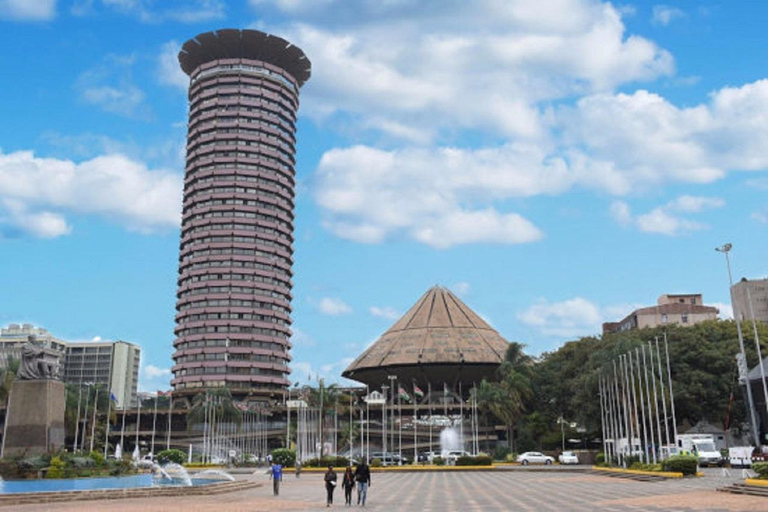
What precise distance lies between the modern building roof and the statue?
105 metres

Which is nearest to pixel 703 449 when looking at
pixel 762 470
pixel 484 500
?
pixel 762 470

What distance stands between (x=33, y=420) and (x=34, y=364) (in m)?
2.68

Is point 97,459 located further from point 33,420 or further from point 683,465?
point 683,465

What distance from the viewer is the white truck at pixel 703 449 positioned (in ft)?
185

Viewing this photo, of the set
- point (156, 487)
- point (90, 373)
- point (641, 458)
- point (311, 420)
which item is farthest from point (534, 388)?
point (90, 373)

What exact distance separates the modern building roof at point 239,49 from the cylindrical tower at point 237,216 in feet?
0.62

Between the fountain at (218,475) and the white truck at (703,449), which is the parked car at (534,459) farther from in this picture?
the fountain at (218,475)

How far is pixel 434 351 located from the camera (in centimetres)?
11188

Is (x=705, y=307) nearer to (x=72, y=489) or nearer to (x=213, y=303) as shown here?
(x=213, y=303)

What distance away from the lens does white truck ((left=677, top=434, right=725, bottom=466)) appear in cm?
5628

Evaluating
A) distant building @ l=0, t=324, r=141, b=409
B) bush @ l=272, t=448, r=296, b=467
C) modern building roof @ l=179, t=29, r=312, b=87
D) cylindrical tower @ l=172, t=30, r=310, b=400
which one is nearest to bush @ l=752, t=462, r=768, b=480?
bush @ l=272, t=448, r=296, b=467

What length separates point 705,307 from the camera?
425ft

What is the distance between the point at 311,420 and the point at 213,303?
106 feet

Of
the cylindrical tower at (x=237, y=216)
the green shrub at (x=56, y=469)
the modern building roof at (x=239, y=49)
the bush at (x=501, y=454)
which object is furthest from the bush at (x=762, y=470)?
the modern building roof at (x=239, y=49)
